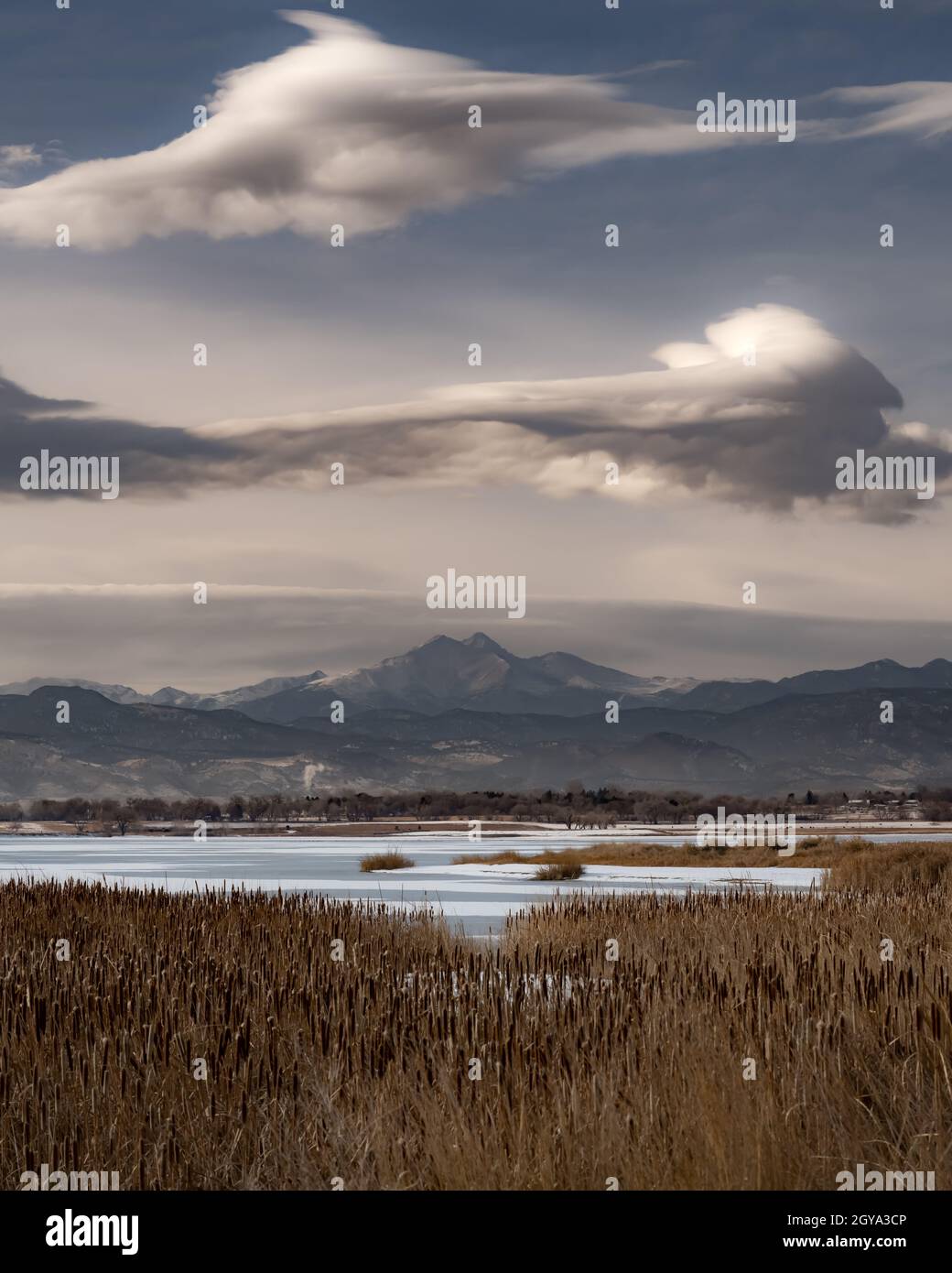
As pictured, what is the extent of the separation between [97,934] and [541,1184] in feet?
32.9

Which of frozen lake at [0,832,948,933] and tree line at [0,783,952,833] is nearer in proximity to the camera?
frozen lake at [0,832,948,933]

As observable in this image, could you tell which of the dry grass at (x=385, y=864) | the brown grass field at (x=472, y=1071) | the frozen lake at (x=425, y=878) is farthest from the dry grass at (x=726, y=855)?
the brown grass field at (x=472, y=1071)

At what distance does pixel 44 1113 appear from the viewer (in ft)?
22.7

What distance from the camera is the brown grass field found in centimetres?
614

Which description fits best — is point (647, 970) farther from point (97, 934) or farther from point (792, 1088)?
point (97, 934)

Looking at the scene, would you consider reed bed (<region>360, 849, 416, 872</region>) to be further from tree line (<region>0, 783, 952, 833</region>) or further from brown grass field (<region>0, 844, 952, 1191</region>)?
tree line (<region>0, 783, 952, 833</region>)

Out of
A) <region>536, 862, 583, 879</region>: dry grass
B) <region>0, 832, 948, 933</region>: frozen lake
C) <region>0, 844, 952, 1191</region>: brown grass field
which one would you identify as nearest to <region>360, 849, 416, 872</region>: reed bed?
<region>0, 832, 948, 933</region>: frozen lake

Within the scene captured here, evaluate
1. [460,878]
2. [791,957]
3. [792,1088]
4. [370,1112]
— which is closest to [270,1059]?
[370,1112]

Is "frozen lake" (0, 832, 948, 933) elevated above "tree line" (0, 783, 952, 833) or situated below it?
above

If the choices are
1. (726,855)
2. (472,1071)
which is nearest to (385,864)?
(726,855)

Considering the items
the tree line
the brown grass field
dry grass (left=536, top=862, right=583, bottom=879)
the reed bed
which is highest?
the brown grass field

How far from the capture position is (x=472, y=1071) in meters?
7.58

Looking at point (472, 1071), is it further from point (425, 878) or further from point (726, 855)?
point (726, 855)

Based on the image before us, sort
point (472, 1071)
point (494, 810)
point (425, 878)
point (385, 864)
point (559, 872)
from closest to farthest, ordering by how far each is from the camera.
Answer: point (472, 1071) < point (559, 872) < point (425, 878) < point (385, 864) < point (494, 810)
